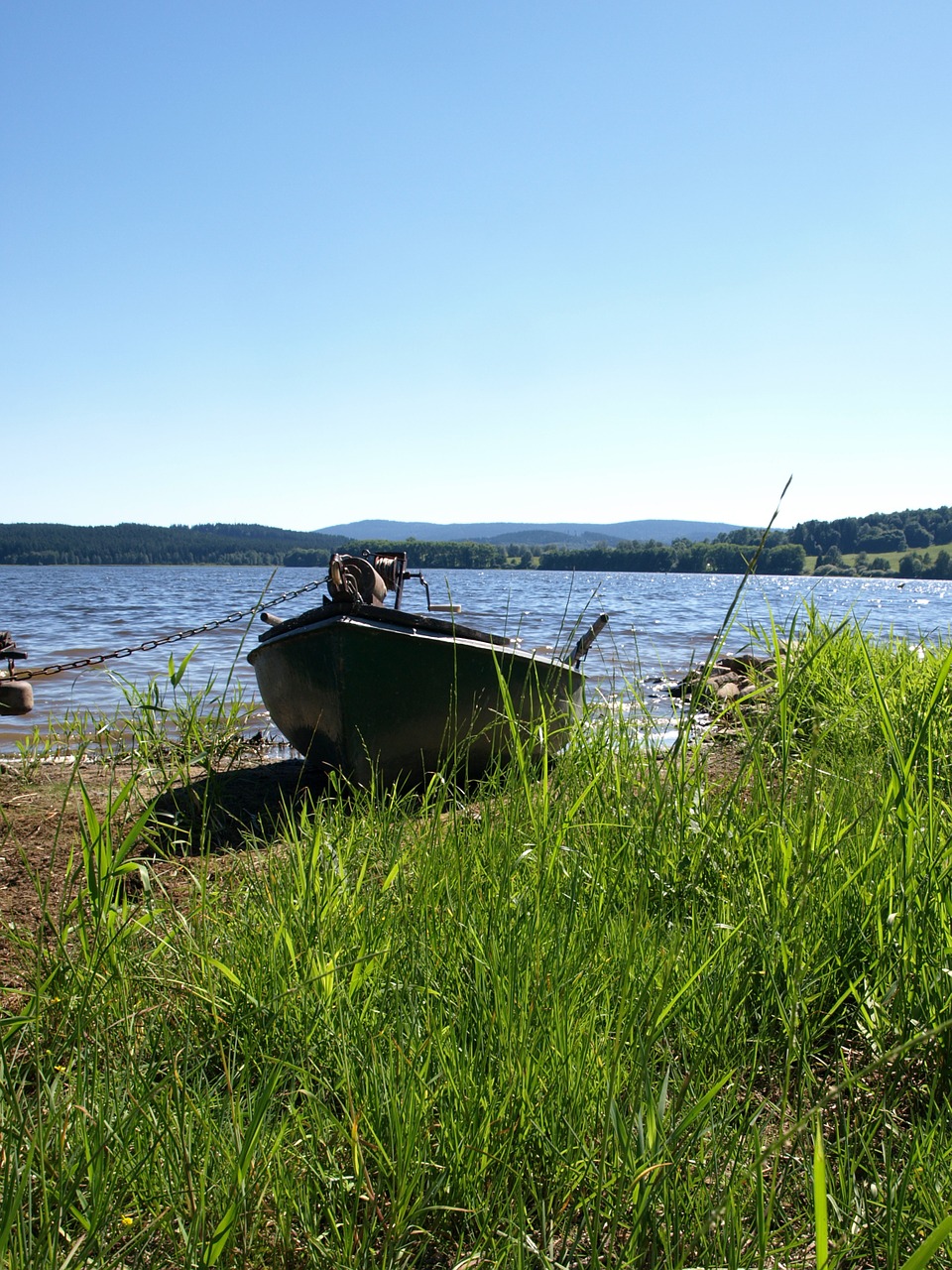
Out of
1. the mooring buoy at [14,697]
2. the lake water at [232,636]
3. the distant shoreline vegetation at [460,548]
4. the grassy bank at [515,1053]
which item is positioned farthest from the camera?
the distant shoreline vegetation at [460,548]

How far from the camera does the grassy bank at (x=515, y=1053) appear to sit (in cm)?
137

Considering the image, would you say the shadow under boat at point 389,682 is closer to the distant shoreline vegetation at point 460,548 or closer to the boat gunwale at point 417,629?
the boat gunwale at point 417,629

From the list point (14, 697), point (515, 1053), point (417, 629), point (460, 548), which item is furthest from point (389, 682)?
point (460, 548)

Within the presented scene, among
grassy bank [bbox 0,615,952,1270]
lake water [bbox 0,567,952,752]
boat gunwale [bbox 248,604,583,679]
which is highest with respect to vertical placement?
boat gunwale [bbox 248,604,583,679]

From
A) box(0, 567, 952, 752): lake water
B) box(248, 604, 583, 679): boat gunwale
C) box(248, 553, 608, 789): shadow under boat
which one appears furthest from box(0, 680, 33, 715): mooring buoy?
box(248, 604, 583, 679): boat gunwale

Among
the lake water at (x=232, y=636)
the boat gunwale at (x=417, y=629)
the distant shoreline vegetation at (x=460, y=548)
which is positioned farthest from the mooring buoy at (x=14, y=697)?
the distant shoreline vegetation at (x=460, y=548)

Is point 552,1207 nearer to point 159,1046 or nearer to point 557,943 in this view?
point 557,943

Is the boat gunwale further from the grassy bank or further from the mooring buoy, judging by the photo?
the grassy bank

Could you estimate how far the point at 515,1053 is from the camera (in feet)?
5.11

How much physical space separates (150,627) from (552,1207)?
20493 millimetres

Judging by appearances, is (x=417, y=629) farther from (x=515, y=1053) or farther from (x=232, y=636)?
(x=232, y=636)

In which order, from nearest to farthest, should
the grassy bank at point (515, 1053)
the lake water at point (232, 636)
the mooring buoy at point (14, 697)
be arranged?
1. the grassy bank at point (515, 1053)
2. the lake water at point (232, 636)
3. the mooring buoy at point (14, 697)

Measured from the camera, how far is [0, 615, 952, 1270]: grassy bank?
4.51ft

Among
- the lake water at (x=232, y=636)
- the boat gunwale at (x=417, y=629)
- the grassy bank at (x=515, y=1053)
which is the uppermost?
the boat gunwale at (x=417, y=629)
